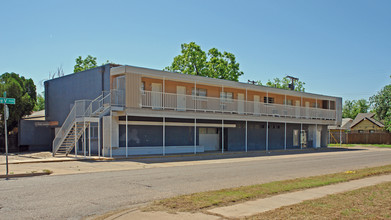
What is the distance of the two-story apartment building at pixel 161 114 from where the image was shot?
23.8 m

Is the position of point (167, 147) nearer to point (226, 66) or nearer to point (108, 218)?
point (108, 218)

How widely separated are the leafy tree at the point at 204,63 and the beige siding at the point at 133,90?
29.2 m

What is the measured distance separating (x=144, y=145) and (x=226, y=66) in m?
33.4

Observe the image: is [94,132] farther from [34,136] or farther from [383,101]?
[383,101]

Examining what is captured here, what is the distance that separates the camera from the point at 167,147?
1054 inches

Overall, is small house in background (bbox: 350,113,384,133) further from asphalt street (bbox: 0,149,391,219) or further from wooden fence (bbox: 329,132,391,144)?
asphalt street (bbox: 0,149,391,219)

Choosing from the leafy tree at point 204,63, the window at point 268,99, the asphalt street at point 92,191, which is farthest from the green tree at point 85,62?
the asphalt street at point 92,191

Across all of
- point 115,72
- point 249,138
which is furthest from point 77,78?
point 249,138

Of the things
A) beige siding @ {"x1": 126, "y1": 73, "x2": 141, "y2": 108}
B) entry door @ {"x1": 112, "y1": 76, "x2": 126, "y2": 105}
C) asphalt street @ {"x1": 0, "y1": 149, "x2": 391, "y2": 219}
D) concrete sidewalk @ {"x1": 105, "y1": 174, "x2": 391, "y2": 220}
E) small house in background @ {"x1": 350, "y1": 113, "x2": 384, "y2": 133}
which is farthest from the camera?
small house in background @ {"x1": 350, "y1": 113, "x2": 384, "y2": 133}

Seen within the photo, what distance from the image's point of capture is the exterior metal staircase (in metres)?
23.2

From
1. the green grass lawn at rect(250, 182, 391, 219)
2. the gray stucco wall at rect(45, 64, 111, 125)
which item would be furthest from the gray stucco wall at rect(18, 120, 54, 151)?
the green grass lawn at rect(250, 182, 391, 219)

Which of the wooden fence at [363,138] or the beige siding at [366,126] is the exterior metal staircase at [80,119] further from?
the beige siding at [366,126]

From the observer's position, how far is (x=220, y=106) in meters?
30.4

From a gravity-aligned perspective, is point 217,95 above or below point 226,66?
below
